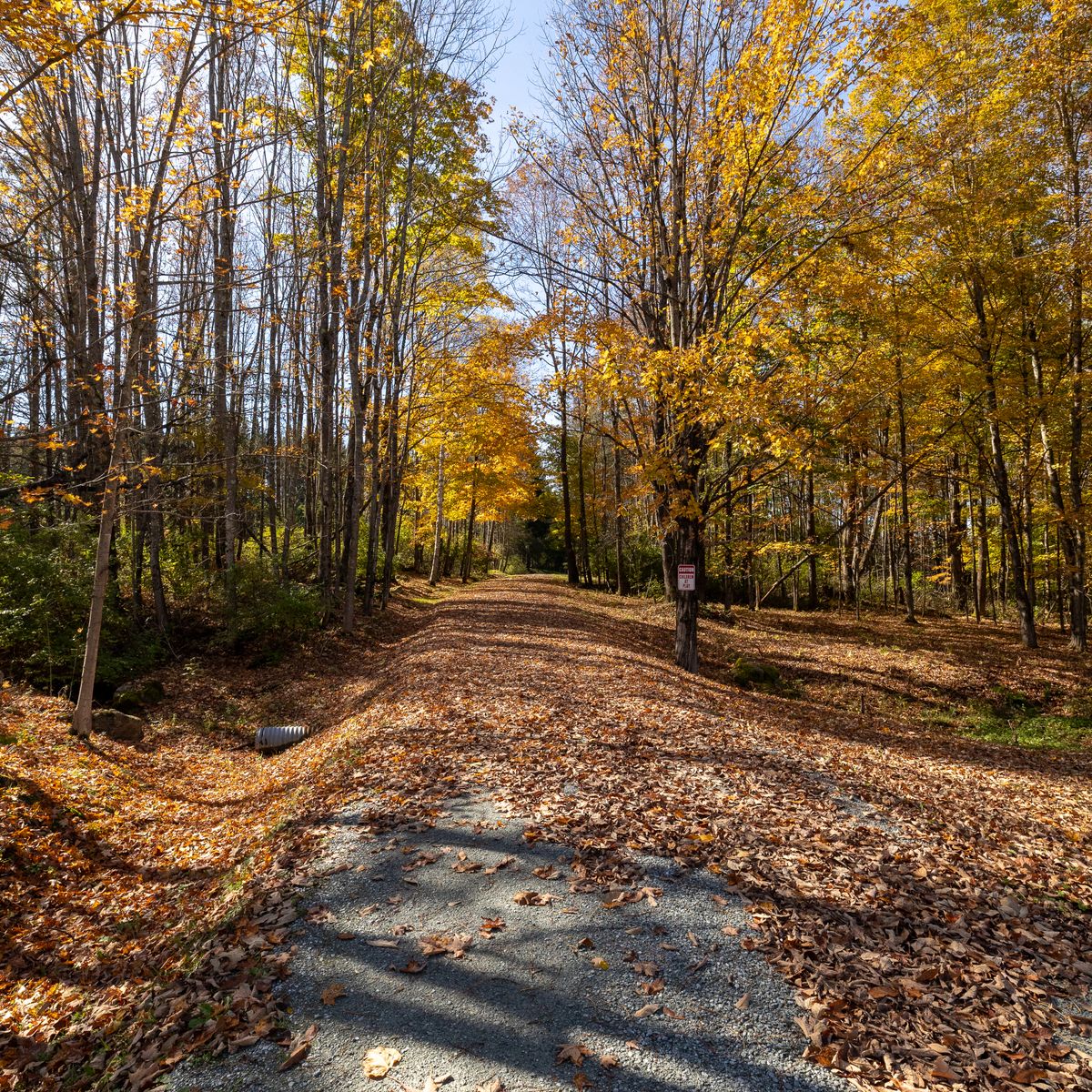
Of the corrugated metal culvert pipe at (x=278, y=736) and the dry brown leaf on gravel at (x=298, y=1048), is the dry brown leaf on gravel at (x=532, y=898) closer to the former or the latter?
the dry brown leaf on gravel at (x=298, y=1048)

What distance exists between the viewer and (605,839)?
15.4 feet

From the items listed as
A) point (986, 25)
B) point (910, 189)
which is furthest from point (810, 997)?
point (986, 25)

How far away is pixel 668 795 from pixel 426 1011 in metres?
2.90

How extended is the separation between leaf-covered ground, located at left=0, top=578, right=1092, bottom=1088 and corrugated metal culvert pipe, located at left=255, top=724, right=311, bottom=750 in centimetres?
30

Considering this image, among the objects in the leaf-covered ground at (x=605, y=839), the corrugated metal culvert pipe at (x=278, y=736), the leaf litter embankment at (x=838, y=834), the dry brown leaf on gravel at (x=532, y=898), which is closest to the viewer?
the leaf litter embankment at (x=838, y=834)

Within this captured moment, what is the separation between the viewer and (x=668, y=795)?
17.9 ft

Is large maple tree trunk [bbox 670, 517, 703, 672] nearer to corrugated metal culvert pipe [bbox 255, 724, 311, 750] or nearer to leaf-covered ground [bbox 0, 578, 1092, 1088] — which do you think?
leaf-covered ground [bbox 0, 578, 1092, 1088]

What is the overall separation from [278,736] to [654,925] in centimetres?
672

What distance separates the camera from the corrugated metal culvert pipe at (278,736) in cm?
869

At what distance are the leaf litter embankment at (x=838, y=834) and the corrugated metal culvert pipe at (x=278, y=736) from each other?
1346mm

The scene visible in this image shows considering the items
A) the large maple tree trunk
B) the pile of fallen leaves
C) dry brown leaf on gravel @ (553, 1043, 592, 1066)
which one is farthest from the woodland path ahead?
the large maple tree trunk

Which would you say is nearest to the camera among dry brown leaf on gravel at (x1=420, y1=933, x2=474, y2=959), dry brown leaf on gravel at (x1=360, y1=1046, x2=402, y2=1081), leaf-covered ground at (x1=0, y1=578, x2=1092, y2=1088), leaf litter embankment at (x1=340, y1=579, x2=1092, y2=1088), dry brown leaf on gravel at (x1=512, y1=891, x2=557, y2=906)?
dry brown leaf on gravel at (x1=360, y1=1046, x2=402, y2=1081)

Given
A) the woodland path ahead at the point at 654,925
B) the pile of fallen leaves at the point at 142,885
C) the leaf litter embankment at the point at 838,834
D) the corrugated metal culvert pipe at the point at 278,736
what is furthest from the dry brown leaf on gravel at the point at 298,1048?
the corrugated metal culvert pipe at the point at 278,736

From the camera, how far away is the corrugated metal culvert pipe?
869 cm
